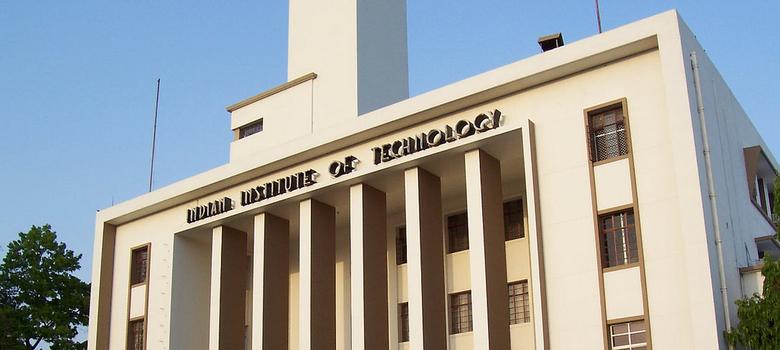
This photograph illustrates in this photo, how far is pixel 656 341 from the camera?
778 inches

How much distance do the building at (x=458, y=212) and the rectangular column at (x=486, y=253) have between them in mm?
51

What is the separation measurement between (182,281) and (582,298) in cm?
1441

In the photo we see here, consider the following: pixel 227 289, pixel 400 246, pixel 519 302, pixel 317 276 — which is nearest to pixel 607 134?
pixel 519 302

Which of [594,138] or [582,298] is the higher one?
[594,138]

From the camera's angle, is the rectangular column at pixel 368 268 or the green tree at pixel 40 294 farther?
the green tree at pixel 40 294

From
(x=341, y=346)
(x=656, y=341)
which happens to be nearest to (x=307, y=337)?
(x=341, y=346)

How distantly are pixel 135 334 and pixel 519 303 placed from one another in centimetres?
1273

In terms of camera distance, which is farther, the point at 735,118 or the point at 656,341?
the point at 735,118

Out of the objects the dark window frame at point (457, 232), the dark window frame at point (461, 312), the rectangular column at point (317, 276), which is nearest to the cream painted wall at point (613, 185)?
the dark window frame at point (461, 312)

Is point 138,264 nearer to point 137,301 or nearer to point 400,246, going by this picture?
point 137,301

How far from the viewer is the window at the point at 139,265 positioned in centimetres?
3199

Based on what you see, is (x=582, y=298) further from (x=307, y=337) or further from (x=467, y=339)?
(x=307, y=337)

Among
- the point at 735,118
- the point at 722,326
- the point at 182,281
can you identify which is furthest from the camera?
the point at 182,281

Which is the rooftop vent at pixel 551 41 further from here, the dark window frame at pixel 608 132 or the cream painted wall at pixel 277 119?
the cream painted wall at pixel 277 119
